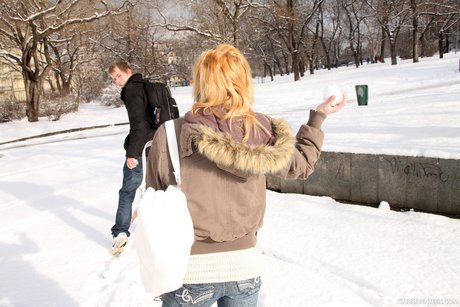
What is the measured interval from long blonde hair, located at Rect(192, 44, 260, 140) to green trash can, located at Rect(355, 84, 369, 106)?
1266 cm

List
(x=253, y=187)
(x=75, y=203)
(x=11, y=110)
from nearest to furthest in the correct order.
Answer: (x=253, y=187), (x=75, y=203), (x=11, y=110)

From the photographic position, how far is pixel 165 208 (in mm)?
1486

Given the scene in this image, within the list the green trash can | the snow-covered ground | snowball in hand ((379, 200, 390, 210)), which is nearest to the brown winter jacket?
the snow-covered ground

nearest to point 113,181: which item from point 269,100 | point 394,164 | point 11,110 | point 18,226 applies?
point 18,226

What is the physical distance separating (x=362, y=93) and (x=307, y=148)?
12.6 meters

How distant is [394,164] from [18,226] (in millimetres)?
4926

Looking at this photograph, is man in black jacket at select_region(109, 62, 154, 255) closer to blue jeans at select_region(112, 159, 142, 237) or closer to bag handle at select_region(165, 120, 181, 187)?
blue jeans at select_region(112, 159, 142, 237)

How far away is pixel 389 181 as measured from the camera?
16.3 ft

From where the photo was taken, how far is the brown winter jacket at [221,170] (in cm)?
154

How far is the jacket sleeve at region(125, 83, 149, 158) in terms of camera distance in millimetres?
3709

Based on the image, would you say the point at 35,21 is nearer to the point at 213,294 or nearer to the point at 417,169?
the point at 417,169

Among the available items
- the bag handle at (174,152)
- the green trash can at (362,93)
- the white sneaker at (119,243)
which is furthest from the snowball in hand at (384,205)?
the green trash can at (362,93)

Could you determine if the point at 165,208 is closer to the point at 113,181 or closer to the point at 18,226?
the point at 18,226

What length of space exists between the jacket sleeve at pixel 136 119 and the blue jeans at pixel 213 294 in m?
2.18
